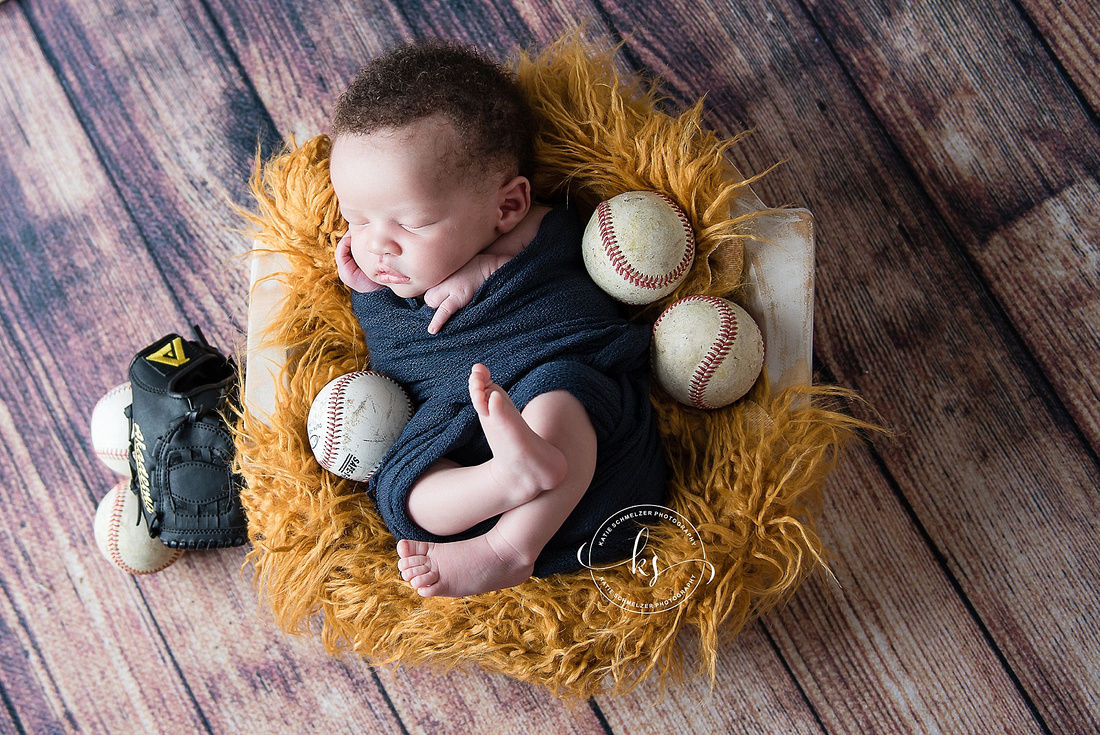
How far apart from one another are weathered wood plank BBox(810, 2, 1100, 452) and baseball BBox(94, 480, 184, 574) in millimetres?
1466

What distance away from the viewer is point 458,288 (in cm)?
109

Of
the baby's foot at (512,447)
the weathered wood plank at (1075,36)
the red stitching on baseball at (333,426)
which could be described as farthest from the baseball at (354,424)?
the weathered wood plank at (1075,36)

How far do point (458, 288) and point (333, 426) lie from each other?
261 mm

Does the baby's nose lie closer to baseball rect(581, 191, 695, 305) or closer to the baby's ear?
the baby's ear

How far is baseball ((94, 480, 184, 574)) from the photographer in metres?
1.29

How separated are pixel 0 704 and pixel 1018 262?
196cm

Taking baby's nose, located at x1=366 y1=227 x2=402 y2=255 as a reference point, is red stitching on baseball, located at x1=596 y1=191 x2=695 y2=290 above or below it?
below

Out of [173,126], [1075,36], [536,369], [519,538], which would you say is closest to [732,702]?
[519,538]

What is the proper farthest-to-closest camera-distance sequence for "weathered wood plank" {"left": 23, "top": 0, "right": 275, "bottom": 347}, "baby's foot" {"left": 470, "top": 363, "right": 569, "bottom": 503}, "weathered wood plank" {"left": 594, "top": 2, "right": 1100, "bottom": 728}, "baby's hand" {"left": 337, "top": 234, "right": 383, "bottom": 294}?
"weathered wood plank" {"left": 23, "top": 0, "right": 275, "bottom": 347}, "weathered wood plank" {"left": 594, "top": 2, "right": 1100, "bottom": 728}, "baby's hand" {"left": 337, "top": 234, "right": 383, "bottom": 294}, "baby's foot" {"left": 470, "top": 363, "right": 569, "bottom": 503}

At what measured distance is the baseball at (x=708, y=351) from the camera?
3.25ft

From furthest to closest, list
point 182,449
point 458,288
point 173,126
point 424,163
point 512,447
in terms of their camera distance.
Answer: point 173,126 < point 182,449 < point 458,288 < point 424,163 < point 512,447

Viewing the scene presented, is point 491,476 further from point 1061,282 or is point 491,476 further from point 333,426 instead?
→ point 1061,282

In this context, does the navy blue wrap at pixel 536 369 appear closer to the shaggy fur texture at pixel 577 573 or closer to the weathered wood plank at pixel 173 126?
the shaggy fur texture at pixel 577 573

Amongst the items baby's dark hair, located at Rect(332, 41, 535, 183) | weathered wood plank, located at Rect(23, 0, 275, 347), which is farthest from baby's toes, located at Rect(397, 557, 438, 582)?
weathered wood plank, located at Rect(23, 0, 275, 347)
